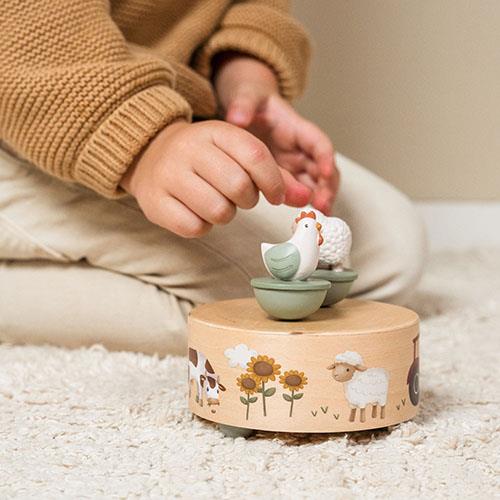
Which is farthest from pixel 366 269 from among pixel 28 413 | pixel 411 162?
pixel 411 162

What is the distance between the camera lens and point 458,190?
1712 millimetres

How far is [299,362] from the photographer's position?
552mm

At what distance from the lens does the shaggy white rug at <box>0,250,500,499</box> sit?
50cm

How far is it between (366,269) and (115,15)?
0.41 meters

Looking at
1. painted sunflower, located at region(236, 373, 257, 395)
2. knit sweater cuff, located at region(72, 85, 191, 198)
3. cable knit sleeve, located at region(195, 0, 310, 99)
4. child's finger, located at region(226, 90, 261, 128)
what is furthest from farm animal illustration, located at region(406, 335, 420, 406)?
cable knit sleeve, located at region(195, 0, 310, 99)

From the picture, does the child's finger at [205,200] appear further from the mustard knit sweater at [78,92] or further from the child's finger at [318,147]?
the child's finger at [318,147]

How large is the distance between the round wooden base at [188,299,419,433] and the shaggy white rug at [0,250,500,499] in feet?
0.06

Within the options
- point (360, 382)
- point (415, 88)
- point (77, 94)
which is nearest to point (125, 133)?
point (77, 94)

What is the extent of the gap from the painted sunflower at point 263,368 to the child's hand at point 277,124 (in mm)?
348

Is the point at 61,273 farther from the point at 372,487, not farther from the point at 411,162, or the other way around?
the point at 411,162

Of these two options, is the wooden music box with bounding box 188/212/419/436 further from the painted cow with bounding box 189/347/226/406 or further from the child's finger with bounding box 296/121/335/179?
the child's finger with bounding box 296/121/335/179

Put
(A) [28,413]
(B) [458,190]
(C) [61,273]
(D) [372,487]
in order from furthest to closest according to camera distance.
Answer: (B) [458,190] → (C) [61,273] → (A) [28,413] → (D) [372,487]

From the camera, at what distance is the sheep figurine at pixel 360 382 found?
0.56 metres

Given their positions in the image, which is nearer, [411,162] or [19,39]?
[19,39]
